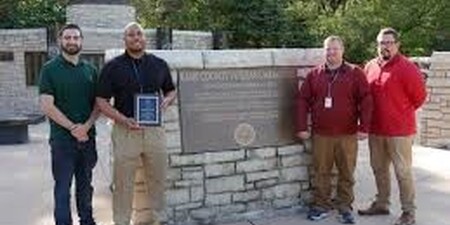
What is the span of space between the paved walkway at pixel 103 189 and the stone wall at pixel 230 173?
0.70ft

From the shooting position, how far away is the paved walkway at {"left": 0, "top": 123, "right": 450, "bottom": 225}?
6.98 metres

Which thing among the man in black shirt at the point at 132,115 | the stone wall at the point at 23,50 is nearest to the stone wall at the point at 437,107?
the man in black shirt at the point at 132,115

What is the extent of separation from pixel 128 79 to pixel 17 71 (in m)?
12.1

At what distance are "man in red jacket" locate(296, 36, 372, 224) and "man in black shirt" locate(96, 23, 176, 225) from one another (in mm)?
1386

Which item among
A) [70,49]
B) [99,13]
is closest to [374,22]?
[99,13]

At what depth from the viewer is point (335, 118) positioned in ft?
22.2

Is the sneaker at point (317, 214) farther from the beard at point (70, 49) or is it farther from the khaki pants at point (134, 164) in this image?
the beard at point (70, 49)

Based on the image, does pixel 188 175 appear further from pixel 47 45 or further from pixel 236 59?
pixel 47 45

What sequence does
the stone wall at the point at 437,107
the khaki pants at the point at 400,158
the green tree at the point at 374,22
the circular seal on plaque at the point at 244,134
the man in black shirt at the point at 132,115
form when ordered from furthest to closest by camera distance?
the green tree at the point at 374,22 → the stone wall at the point at 437,107 → the circular seal on plaque at the point at 244,134 → the khaki pants at the point at 400,158 → the man in black shirt at the point at 132,115

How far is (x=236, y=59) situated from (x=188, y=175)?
1133 millimetres

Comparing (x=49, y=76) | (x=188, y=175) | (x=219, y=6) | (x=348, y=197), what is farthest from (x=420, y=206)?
(x=219, y=6)

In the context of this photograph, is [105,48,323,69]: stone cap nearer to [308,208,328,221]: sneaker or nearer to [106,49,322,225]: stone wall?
[106,49,322,225]: stone wall

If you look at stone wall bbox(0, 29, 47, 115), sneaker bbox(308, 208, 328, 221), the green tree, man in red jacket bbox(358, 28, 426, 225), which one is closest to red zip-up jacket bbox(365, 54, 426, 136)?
man in red jacket bbox(358, 28, 426, 225)

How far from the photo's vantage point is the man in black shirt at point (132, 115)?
19.3 feet
